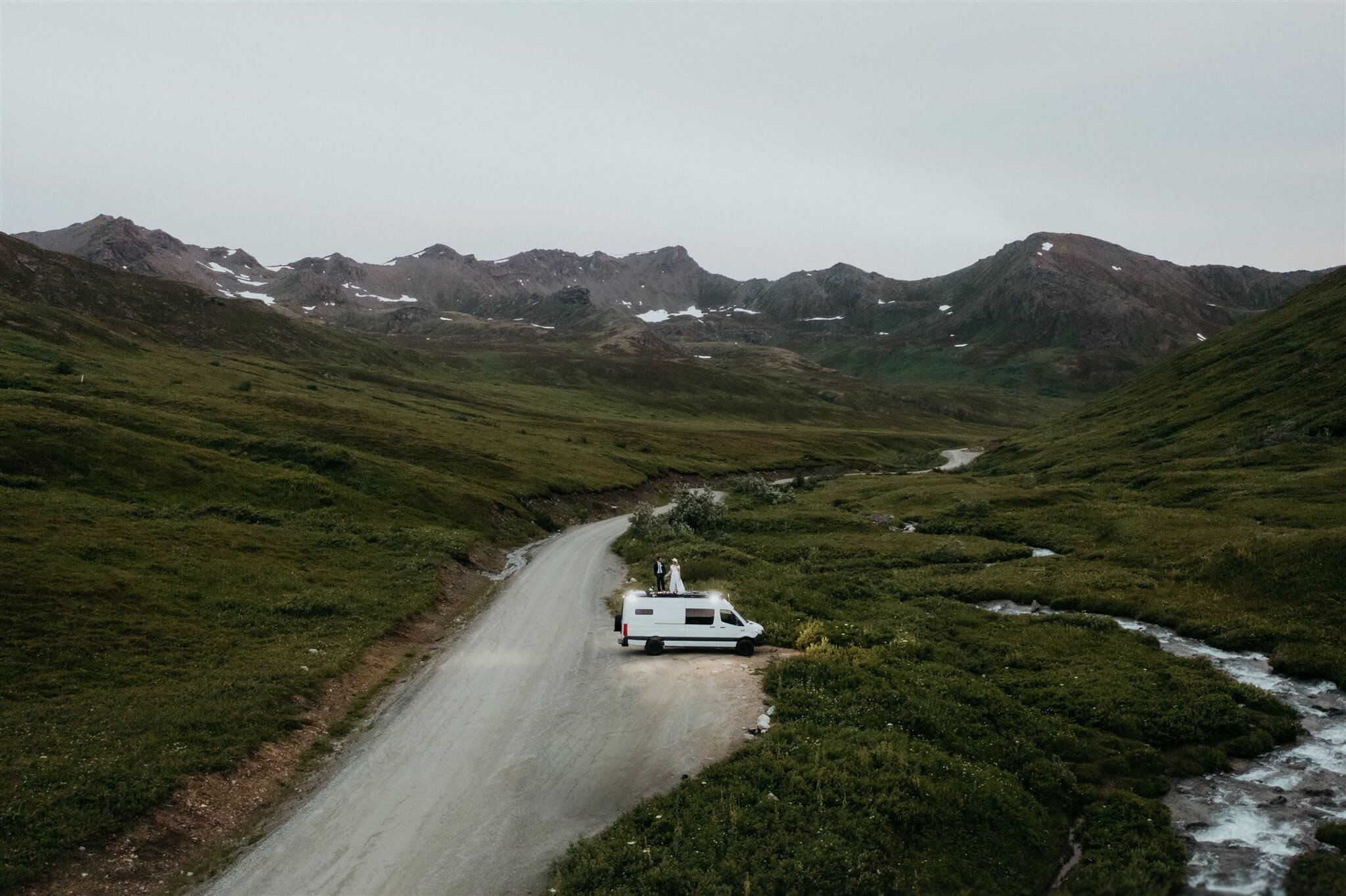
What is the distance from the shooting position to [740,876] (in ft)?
53.7

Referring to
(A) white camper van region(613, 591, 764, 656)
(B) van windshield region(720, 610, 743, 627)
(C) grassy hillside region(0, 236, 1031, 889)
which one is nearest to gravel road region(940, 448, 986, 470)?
(C) grassy hillside region(0, 236, 1031, 889)

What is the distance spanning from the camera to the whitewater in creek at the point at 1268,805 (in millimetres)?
17156

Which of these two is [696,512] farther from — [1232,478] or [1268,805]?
[1268,805]

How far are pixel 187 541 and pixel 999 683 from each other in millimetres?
47354

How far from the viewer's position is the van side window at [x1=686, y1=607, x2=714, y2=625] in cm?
3291

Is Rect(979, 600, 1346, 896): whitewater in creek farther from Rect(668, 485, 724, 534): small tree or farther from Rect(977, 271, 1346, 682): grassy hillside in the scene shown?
Rect(668, 485, 724, 534): small tree

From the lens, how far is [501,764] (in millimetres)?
23234

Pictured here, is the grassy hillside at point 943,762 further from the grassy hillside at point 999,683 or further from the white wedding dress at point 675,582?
the white wedding dress at point 675,582

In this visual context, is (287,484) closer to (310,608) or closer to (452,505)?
(452,505)

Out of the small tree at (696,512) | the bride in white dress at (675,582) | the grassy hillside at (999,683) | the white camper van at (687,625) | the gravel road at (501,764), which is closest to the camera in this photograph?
the grassy hillside at (999,683)

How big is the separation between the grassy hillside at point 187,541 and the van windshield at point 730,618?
17.5m

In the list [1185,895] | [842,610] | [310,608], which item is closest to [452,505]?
[310,608]

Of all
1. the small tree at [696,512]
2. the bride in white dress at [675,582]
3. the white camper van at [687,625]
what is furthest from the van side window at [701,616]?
the small tree at [696,512]

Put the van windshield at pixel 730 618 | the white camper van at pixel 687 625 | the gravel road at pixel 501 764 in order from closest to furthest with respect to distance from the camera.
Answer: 1. the gravel road at pixel 501 764
2. the white camper van at pixel 687 625
3. the van windshield at pixel 730 618
